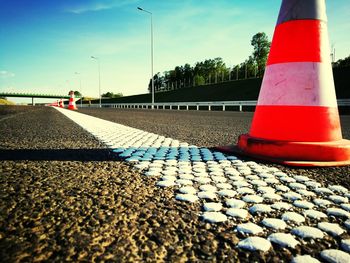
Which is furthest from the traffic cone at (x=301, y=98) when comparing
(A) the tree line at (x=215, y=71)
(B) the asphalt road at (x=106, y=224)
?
(A) the tree line at (x=215, y=71)

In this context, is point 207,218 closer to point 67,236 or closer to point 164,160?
point 67,236

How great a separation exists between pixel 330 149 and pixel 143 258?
2.38 m

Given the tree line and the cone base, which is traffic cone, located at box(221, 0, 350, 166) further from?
the tree line

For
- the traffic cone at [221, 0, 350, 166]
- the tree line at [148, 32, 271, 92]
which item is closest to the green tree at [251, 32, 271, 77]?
the tree line at [148, 32, 271, 92]

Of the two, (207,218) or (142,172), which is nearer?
(207,218)

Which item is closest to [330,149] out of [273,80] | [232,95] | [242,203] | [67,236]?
[273,80]

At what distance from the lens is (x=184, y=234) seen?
1.18 metres

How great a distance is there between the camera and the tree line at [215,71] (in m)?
77.8

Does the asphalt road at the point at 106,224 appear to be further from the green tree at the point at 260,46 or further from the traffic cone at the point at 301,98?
the green tree at the point at 260,46

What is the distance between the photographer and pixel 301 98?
2.79m

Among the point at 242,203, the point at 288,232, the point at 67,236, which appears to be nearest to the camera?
the point at 67,236

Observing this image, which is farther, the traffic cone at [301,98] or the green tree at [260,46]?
the green tree at [260,46]

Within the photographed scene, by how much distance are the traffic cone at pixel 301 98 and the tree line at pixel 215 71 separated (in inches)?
2466

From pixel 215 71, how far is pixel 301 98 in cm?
12021
